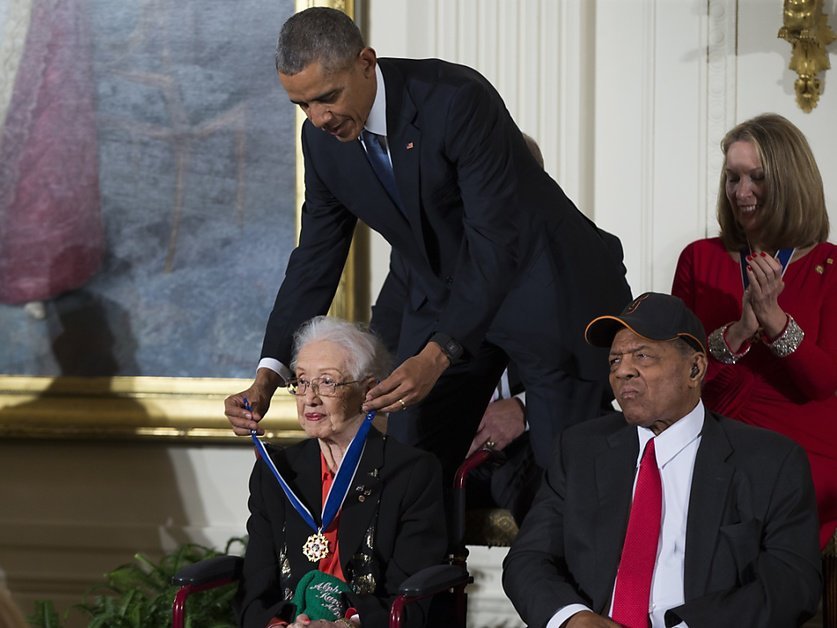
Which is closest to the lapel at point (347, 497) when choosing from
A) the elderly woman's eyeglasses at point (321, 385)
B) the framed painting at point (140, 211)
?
the elderly woman's eyeglasses at point (321, 385)

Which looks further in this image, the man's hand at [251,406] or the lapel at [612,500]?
the man's hand at [251,406]

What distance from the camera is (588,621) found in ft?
8.67

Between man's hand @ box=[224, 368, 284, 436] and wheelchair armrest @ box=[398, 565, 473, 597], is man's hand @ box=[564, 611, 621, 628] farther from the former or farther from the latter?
man's hand @ box=[224, 368, 284, 436]

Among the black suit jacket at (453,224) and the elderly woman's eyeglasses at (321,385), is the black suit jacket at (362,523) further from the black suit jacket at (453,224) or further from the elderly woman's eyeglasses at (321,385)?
the black suit jacket at (453,224)

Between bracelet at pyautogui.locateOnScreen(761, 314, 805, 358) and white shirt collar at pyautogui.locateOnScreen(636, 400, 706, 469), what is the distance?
0.54m

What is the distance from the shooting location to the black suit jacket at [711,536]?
2633mm

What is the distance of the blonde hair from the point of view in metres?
3.45

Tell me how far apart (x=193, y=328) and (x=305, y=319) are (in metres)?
1.48

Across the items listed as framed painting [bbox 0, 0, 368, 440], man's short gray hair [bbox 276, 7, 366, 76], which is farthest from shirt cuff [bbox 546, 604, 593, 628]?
framed painting [bbox 0, 0, 368, 440]

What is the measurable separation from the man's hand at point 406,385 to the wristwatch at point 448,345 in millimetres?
34

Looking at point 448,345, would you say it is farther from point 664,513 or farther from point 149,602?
point 149,602

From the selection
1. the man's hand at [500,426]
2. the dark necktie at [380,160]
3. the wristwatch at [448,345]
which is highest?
the dark necktie at [380,160]

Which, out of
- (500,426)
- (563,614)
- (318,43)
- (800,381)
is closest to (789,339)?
(800,381)

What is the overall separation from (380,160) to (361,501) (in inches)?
32.7
